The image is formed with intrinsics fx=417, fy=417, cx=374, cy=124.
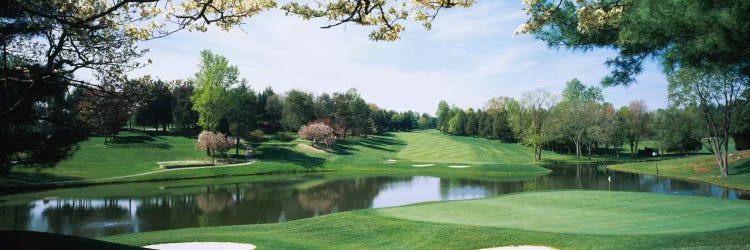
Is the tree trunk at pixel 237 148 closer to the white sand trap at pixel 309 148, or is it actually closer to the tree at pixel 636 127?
the white sand trap at pixel 309 148

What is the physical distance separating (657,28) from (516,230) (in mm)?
6960

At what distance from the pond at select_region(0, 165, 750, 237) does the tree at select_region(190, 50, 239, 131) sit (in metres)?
12.9

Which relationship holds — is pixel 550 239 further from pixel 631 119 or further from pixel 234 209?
pixel 631 119

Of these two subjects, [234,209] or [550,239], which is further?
[234,209]

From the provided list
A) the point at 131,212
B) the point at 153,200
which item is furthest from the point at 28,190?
the point at 131,212

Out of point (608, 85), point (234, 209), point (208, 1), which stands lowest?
point (234, 209)

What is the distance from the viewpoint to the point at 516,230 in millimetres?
12750

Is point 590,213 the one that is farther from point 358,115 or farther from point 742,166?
point 358,115

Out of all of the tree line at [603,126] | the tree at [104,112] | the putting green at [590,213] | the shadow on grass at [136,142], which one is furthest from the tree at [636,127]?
the tree at [104,112]

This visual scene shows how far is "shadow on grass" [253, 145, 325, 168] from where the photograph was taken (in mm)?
46675

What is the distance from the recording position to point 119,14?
24.4 ft

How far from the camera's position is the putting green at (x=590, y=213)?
42.0ft

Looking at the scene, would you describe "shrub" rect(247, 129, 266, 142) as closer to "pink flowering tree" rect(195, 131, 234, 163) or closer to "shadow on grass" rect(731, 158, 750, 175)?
"pink flowering tree" rect(195, 131, 234, 163)

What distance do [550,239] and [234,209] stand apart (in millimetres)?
16143
